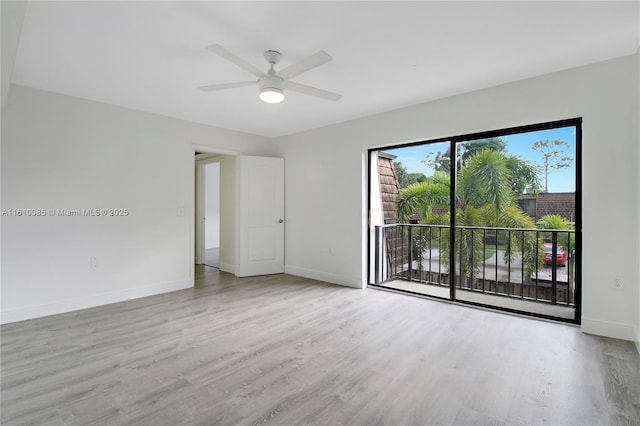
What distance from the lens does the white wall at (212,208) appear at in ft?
27.5

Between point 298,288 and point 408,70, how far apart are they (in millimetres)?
3079

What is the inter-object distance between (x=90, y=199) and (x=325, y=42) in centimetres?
322

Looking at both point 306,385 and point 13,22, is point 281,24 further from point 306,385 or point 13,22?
point 306,385

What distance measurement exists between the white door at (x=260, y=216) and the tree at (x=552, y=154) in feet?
12.3

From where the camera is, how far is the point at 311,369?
2.22 meters

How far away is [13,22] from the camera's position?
1.55 meters

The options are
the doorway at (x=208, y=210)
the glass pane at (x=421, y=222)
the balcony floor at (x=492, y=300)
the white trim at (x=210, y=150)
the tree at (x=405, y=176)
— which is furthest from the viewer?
the doorway at (x=208, y=210)

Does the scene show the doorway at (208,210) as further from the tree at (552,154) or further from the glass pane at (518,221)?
the tree at (552,154)

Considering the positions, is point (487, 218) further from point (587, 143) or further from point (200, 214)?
point (200, 214)

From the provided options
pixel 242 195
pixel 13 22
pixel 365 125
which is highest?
pixel 365 125

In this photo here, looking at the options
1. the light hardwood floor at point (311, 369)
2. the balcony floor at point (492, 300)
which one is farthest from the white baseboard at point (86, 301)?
the balcony floor at point (492, 300)

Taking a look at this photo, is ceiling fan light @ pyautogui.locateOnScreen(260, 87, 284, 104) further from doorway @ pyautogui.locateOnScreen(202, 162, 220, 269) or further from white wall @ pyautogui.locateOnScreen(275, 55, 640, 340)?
doorway @ pyautogui.locateOnScreen(202, 162, 220, 269)

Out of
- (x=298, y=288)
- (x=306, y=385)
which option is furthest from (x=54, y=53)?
(x=298, y=288)

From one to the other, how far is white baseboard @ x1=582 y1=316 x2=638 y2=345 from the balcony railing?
63 centimetres
